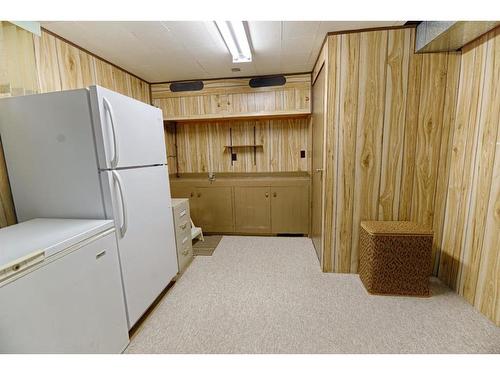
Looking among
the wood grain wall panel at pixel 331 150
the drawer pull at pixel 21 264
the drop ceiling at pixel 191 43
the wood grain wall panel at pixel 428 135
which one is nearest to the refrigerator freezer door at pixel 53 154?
the drawer pull at pixel 21 264

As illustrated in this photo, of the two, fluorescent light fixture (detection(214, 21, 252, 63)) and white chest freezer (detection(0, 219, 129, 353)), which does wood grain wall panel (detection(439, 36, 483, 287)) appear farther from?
white chest freezer (detection(0, 219, 129, 353))

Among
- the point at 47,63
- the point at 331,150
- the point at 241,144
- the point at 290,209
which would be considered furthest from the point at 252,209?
the point at 47,63

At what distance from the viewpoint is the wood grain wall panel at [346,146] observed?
2002 millimetres

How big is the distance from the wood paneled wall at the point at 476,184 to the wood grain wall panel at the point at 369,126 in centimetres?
60

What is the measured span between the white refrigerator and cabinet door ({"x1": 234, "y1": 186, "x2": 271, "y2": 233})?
1.82 metres

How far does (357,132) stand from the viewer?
2.11 meters

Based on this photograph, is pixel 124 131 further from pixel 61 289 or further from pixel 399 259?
pixel 399 259

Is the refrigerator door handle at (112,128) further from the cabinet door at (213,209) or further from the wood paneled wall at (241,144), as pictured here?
the wood paneled wall at (241,144)

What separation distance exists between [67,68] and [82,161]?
1.27 metres

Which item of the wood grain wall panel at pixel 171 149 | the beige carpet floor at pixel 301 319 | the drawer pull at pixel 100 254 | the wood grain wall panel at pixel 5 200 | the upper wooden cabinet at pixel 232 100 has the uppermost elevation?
the upper wooden cabinet at pixel 232 100

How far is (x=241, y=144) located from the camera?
368 cm

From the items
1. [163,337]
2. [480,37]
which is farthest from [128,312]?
[480,37]

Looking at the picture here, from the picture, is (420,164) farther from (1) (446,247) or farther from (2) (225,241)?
(2) (225,241)

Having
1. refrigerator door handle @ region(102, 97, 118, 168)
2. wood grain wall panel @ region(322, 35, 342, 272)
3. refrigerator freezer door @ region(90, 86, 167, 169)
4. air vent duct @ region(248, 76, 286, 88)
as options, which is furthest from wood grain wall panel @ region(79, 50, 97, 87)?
wood grain wall panel @ region(322, 35, 342, 272)
